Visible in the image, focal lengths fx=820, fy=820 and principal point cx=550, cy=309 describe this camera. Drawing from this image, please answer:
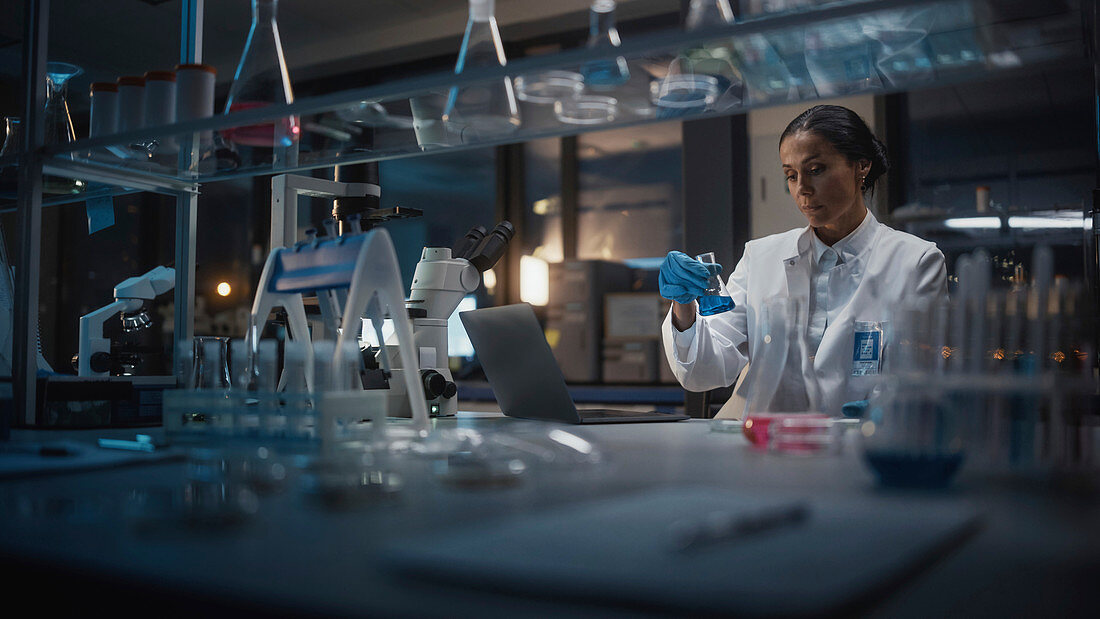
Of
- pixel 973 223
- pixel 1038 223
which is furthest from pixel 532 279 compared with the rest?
pixel 1038 223

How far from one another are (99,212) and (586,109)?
120 cm

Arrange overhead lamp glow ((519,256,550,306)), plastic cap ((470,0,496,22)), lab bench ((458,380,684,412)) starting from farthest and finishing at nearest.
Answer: overhead lamp glow ((519,256,550,306)), lab bench ((458,380,684,412)), plastic cap ((470,0,496,22))

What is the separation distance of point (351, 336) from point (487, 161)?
4.02m

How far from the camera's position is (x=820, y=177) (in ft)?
7.22

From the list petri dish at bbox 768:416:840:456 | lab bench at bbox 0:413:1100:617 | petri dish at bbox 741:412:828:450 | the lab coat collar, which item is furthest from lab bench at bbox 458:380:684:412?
lab bench at bbox 0:413:1100:617

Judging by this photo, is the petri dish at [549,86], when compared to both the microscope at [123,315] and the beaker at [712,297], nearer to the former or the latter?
the beaker at [712,297]

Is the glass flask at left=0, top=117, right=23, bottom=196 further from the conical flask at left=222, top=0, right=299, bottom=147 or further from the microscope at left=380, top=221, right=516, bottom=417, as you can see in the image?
the microscope at left=380, top=221, right=516, bottom=417

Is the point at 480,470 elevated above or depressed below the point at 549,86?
below

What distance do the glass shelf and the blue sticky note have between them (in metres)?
0.28

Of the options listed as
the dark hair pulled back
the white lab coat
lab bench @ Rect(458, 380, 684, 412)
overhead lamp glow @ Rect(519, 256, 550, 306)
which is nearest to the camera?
the white lab coat

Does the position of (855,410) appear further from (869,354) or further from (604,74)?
(604,74)

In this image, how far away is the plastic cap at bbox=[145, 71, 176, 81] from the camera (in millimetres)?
1356

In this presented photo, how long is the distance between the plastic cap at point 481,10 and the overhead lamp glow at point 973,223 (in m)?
3.06

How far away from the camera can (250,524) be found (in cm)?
56
